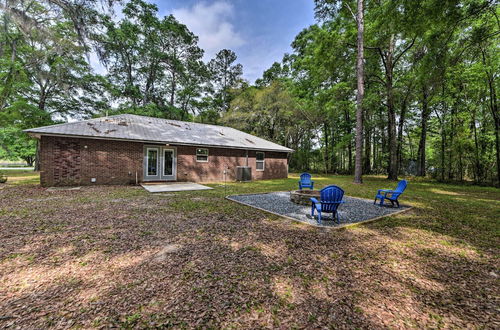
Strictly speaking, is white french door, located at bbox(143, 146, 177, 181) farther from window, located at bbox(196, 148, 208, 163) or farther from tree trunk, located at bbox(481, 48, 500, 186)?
tree trunk, located at bbox(481, 48, 500, 186)

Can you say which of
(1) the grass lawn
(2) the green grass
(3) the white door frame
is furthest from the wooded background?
(1) the grass lawn

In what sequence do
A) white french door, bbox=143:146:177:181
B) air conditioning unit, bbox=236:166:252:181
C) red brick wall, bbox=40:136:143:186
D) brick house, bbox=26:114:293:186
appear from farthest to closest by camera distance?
air conditioning unit, bbox=236:166:252:181, white french door, bbox=143:146:177:181, brick house, bbox=26:114:293:186, red brick wall, bbox=40:136:143:186

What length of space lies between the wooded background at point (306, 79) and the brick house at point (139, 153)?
3.54 m

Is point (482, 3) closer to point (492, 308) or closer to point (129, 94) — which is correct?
point (492, 308)

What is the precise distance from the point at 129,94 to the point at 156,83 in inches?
158

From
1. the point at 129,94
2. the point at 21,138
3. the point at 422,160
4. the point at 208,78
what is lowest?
the point at 422,160

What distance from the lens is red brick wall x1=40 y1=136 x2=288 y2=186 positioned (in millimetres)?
9586

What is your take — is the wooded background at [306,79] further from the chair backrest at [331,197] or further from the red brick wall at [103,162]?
the chair backrest at [331,197]

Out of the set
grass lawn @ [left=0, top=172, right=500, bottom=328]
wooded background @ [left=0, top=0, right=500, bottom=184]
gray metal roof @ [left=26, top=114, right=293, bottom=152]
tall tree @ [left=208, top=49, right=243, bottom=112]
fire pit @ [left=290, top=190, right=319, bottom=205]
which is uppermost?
tall tree @ [left=208, top=49, right=243, bottom=112]

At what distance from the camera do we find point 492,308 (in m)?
2.18

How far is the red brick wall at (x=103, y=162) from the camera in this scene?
377 inches

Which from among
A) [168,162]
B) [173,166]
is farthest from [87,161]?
[173,166]

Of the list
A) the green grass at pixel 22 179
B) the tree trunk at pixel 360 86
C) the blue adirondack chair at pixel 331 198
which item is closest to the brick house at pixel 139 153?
the green grass at pixel 22 179

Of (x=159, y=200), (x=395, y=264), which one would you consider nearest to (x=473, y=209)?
(x=395, y=264)
